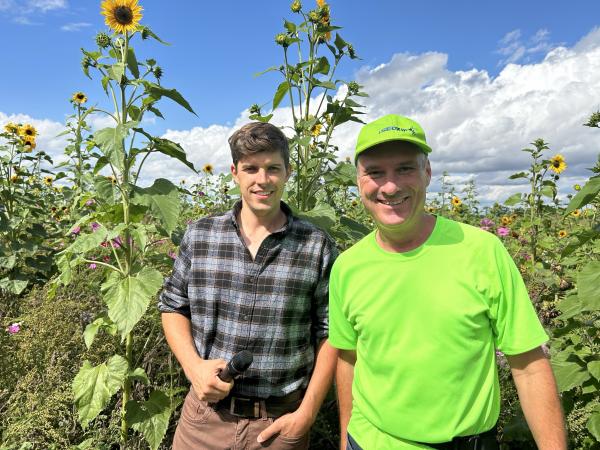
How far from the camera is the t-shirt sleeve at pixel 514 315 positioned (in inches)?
52.2

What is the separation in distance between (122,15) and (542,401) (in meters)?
2.52

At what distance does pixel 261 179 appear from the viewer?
6.22ft

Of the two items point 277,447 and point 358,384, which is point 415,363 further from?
point 277,447

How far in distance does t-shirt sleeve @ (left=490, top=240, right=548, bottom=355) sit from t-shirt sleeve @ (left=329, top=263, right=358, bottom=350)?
48 centimetres

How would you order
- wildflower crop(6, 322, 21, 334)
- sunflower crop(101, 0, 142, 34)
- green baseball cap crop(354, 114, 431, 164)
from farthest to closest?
wildflower crop(6, 322, 21, 334), sunflower crop(101, 0, 142, 34), green baseball cap crop(354, 114, 431, 164)

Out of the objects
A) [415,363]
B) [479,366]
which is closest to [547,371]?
[479,366]

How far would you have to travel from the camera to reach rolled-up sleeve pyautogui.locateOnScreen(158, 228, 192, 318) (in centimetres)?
207

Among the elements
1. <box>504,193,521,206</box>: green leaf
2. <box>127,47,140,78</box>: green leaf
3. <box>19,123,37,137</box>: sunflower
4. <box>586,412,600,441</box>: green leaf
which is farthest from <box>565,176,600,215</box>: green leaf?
<box>19,123,37,137</box>: sunflower

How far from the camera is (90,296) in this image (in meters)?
3.85

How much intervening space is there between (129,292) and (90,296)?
1.81 m

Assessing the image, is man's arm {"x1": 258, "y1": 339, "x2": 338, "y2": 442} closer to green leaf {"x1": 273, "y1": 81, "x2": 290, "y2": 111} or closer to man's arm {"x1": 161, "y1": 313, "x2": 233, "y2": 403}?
man's arm {"x1": 161, "y1": 313, "x2": 233, "y2": 403}

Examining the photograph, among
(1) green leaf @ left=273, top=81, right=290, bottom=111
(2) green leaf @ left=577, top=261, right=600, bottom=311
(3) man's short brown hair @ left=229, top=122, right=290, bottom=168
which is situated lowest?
(2) green leaf @ left=577, top=261, right=600, bottom=311

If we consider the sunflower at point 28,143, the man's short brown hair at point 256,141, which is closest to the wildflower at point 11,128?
the sunflower at point 28,143

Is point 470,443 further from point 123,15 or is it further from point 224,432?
point 123,15
